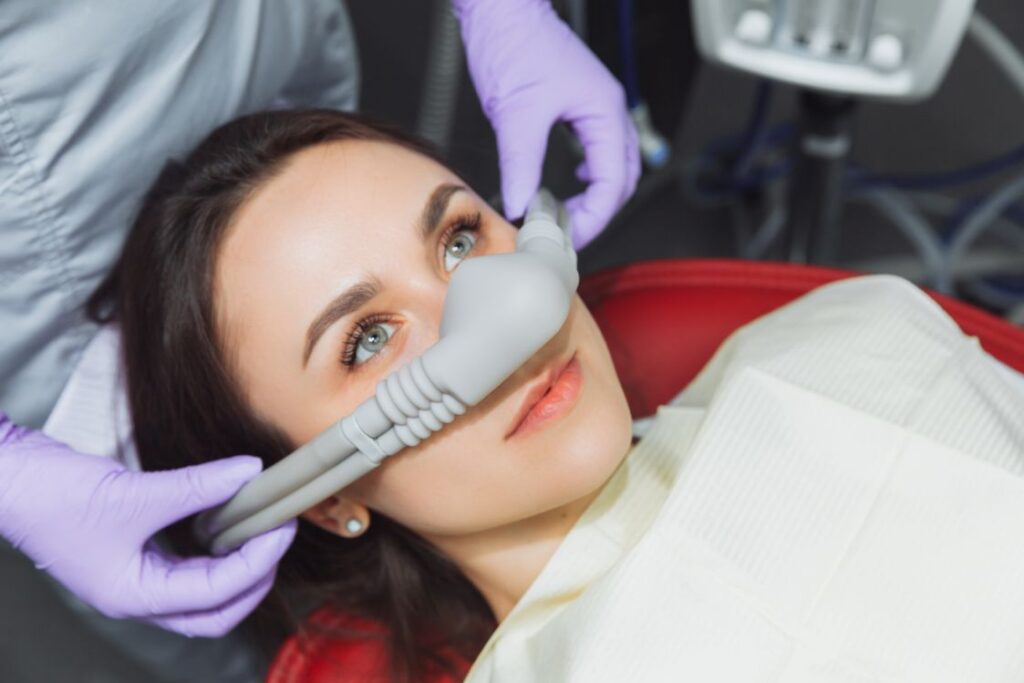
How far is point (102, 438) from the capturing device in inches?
42.1

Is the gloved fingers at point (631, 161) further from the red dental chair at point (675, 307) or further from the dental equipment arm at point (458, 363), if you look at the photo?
the dental equipment arm at point (458, 363)

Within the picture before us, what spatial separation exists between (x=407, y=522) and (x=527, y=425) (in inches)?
6.0

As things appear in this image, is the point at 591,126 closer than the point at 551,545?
No

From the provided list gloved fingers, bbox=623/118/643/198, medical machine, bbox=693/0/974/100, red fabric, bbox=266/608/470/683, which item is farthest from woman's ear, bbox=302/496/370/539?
medical machine, bbox=693/0/974/100

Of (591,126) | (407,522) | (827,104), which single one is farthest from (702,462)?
(827,104)

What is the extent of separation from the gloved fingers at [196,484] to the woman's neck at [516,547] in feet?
0.66

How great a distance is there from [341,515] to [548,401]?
0.24 m

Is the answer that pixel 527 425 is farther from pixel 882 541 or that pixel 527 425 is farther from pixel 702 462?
Result: pixel 882 541

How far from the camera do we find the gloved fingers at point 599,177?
44.0 inches

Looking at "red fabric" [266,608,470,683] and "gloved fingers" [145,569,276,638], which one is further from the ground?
"gloved fingers" [145,569,276,638]

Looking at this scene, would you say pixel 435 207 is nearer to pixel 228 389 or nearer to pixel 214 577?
pixel 228 389

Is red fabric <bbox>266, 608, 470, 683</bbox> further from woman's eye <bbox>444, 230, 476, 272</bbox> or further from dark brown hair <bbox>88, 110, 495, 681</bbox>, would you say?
woman's eye <bbox>444, 230, 476, 272</bbox>

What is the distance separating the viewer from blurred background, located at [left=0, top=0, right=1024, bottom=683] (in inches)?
61.6

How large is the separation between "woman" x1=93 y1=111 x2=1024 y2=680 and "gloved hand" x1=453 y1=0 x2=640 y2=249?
13cm
